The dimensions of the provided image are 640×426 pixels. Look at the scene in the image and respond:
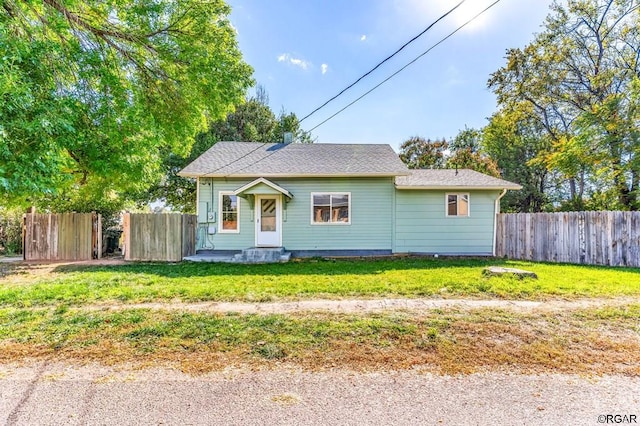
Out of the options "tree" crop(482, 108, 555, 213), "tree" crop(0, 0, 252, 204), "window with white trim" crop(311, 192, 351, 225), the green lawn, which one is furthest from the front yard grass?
"tree" crop(482, 108, 555, 213)

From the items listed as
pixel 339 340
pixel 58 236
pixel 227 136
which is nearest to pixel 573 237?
pixel 339 340

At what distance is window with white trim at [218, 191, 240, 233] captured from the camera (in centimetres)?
1159

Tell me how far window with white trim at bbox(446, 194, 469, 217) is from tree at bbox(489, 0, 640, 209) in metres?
8.79

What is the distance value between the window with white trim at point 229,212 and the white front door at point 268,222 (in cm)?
83

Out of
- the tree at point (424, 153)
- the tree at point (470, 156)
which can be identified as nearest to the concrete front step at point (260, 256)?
the tree at point (470, 156)

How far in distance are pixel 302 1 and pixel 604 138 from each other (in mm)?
15429

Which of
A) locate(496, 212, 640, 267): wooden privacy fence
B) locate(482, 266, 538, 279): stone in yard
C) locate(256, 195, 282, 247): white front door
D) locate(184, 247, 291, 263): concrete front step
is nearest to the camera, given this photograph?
locate(482, 266, 538, 279): stone in yard

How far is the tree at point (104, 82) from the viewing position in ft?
14.4

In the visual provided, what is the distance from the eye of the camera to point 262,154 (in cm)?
1295

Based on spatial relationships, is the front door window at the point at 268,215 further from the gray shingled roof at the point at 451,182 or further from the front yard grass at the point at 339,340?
the front yard grass at the point at 339,340

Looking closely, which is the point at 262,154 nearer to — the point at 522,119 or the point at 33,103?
the point at 33,103

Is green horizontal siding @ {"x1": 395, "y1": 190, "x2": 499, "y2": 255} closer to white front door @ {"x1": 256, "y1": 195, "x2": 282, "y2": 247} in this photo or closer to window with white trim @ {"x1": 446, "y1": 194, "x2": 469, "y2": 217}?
window with white trim @ {"x1": 446, "y1": 194, "x2": 469, "y2": 217}

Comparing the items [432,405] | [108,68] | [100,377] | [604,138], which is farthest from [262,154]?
[604,138]

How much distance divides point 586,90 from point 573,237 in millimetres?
13933
